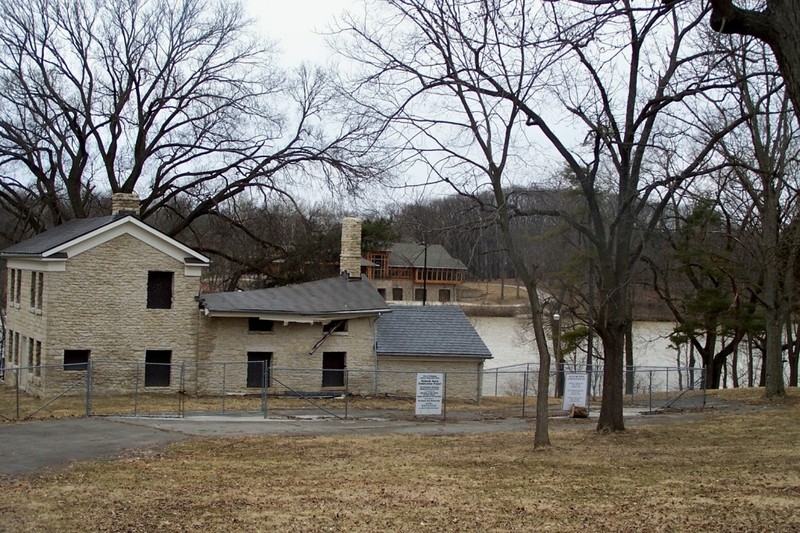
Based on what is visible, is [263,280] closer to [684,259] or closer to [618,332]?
[684,259]

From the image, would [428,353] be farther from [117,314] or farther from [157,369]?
[117,314]

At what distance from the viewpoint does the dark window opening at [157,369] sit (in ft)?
108

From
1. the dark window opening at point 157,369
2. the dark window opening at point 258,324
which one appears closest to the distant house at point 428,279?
the dark window opening at point 258,324

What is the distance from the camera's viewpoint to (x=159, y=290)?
33156 mm

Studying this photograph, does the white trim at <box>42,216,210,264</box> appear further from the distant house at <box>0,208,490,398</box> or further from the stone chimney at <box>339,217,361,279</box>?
the stone chimney at <box>339,217,361,279</box>

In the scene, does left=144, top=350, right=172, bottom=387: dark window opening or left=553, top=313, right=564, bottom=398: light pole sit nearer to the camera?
left=144, top=350, right=172, bottom=387: dark window opening

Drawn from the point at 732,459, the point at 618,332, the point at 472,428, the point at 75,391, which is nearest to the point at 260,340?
the point at 75,391

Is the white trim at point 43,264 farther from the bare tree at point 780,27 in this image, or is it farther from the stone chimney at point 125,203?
the bare tree at point 780,27

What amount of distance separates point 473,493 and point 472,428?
12.4m

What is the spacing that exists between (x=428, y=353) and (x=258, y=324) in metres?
6.79

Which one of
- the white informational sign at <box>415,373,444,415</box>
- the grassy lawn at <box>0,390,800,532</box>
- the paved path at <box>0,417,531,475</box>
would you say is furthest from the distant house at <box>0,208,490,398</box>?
the grassy lawn at <box>0,390,800,532</box>

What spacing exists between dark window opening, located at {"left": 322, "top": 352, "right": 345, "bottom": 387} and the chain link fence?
0.05 metres

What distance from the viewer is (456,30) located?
17578 millimetres

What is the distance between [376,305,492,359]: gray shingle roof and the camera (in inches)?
1409
